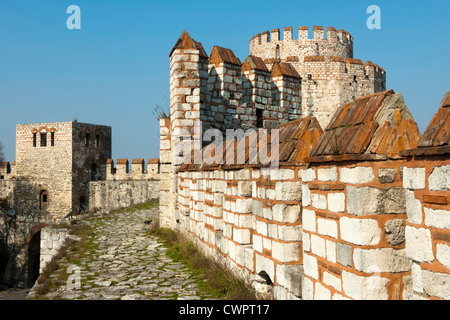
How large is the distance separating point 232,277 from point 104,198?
23.1m

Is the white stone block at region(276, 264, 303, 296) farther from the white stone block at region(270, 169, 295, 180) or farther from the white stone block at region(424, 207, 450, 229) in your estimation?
the white stone block at region(424, 207, 450, 229)

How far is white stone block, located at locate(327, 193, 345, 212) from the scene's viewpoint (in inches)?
108

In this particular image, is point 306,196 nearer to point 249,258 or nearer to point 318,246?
point 318,246

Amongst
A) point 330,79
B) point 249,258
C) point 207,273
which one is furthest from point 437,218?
point 330,79

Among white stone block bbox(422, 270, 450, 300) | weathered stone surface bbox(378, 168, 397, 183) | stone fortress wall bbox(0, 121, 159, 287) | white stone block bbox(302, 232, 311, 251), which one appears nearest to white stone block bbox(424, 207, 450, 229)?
white stone block bbox(422, 270, 450, 300)

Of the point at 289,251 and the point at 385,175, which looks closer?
the point at 385,175

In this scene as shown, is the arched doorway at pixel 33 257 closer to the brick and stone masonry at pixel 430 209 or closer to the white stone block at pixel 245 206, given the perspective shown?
the white stone block at pixel 245 206

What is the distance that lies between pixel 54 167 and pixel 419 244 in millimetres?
30028

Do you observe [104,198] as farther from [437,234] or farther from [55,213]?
[437,234]

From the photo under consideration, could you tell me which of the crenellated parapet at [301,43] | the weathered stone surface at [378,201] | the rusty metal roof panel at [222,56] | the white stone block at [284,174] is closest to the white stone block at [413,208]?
the weathered stone surface at [378,201]

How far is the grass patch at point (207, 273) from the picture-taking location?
4.68m

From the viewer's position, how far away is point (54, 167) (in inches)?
1145

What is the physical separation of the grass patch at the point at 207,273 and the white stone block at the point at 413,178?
8.59 feet
